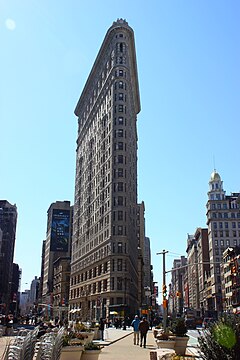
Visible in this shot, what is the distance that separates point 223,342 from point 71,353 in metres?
9.62

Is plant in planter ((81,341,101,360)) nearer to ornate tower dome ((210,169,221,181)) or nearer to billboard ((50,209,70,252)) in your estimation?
billboard ((50,209,70,252))

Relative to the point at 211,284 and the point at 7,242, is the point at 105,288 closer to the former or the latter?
the point at 211,284

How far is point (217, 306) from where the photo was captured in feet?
444

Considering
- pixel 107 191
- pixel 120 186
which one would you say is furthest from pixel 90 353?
pixel 107 191

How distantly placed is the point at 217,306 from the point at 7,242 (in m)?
95.2

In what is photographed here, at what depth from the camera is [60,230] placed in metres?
162

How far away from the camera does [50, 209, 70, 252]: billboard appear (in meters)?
157

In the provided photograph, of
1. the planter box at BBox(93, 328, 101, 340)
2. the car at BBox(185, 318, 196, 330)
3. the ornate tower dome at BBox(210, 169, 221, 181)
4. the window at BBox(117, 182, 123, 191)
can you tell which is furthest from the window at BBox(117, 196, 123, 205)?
the ornate tower dome at BBox(210, 169, 221, 181)

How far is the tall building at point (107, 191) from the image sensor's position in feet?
286

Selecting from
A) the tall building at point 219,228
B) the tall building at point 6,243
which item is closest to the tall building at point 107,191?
the tall building at point 219,228

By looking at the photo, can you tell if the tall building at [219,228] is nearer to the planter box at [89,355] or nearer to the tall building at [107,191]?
the tall building at [107,191]

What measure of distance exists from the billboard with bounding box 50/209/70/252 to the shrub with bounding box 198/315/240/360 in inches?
5878

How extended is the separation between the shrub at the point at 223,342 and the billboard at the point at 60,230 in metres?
149

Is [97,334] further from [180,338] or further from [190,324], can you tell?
[190,324]
